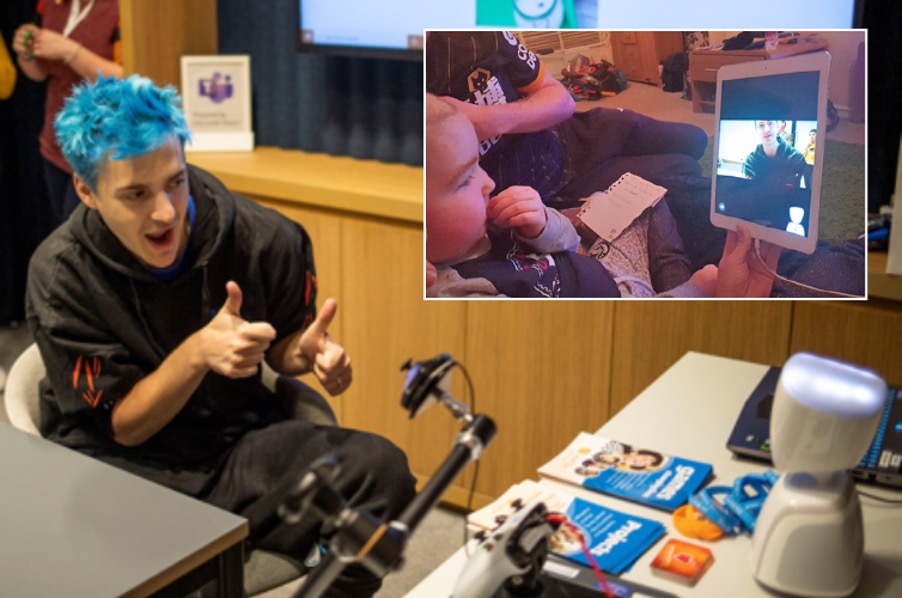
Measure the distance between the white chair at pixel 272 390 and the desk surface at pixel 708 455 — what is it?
580mm

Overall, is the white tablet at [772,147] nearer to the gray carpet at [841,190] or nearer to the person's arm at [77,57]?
the gray carpet at [841,190]

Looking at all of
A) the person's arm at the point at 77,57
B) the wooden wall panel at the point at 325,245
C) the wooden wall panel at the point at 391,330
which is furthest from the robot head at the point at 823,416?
the person's arm at the point at 77,57

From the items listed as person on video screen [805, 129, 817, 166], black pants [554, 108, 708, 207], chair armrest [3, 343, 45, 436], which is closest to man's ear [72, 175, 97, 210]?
chair armrest [3, 343, 45, 436]

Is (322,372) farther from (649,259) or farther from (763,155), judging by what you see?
(763,155)

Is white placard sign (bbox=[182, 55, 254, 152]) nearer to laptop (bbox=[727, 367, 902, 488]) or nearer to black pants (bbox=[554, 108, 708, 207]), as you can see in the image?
laptop (bbox=[727, 367, 902, 488])

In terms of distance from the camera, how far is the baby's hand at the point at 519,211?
125 centimetres

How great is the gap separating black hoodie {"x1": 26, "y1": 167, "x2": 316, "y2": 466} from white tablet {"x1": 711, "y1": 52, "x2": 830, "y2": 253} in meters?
1.08

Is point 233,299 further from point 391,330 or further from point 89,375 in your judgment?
point 391,330

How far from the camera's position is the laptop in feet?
4.89

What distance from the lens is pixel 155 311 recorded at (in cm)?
197

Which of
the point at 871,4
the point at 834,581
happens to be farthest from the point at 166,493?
the point at 871,4

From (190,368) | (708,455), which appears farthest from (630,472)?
(190,368)

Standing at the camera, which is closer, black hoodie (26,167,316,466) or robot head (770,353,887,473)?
robot head (770,353,887,473)

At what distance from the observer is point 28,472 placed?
148cm
